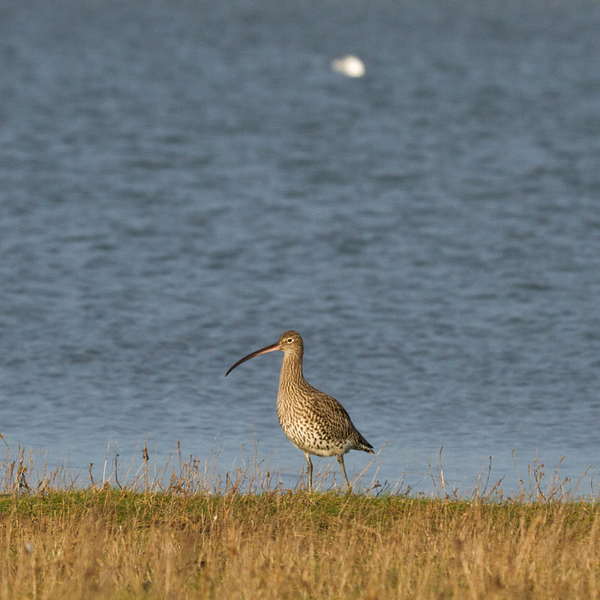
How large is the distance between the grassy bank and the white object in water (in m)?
55.0

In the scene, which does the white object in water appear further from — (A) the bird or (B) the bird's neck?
(A) the bird

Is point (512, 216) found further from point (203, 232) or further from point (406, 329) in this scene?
point (406, 329)

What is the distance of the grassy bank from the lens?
29.5 feet

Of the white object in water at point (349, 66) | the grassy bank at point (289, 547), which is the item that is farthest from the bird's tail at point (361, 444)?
the white object in water at point (349, 66)

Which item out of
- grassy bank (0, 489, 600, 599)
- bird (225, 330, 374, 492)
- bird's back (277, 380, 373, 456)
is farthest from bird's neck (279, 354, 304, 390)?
grassy bank (0, 489, 600, 599)

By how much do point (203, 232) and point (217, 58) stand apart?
118ft

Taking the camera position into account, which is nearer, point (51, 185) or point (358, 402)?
point (358, 402)

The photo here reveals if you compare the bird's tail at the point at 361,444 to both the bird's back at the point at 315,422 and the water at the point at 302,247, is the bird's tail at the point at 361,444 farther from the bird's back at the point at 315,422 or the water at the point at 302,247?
the water at the point at 302,247

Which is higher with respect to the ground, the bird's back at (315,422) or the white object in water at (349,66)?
the white object in water at (349,66)

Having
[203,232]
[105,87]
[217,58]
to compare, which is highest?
[217,58]

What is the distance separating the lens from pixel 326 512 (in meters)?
11.6

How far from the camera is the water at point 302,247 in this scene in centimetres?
1830

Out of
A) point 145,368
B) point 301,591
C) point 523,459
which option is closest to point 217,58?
point 145,368

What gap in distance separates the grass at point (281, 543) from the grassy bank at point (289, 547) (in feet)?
0.06
